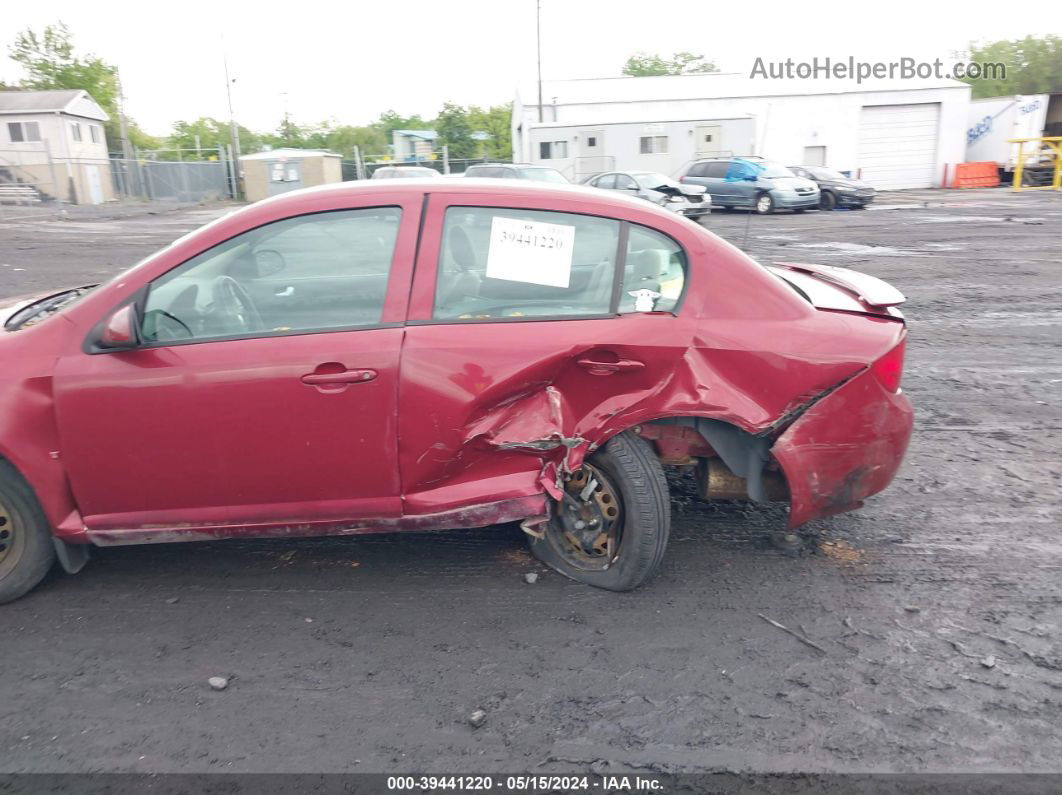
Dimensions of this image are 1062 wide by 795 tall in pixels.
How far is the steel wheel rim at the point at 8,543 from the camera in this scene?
3553 millimetres

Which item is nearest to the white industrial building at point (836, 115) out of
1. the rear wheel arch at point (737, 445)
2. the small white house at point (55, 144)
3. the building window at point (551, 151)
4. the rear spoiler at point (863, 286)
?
the building window at point (551, 151)

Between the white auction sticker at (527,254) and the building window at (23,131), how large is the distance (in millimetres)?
50877

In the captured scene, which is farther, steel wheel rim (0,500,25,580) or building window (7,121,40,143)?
building window (7,121,40,143)

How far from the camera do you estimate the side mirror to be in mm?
3320

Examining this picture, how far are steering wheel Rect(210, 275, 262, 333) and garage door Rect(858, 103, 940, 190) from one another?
3801cm

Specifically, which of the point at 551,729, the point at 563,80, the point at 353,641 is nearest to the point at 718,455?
the point at 551,729

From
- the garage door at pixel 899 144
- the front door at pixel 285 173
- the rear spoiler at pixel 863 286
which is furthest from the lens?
the front door at pixel 285 173

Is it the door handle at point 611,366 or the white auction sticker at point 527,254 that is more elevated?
the white auction sticker at point 527,254

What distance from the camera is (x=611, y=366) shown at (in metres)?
3.49

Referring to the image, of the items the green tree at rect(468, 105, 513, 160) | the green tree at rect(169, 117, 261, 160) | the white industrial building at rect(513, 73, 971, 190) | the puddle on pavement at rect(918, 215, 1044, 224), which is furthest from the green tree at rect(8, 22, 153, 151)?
the puddle on pavement at rect(918, 215, 1044, 224)

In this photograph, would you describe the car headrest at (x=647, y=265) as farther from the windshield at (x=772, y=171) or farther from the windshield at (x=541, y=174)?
the windshield at (x=772, y=171)

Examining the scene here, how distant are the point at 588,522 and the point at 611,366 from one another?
2.40 ft

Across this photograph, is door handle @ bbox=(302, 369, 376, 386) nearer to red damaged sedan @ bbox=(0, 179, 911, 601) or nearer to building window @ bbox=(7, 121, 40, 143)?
red damaged sedan @ bbox=(0, 179, 911, 601)

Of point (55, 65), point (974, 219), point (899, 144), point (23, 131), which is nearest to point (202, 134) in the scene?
point (55, 65)
